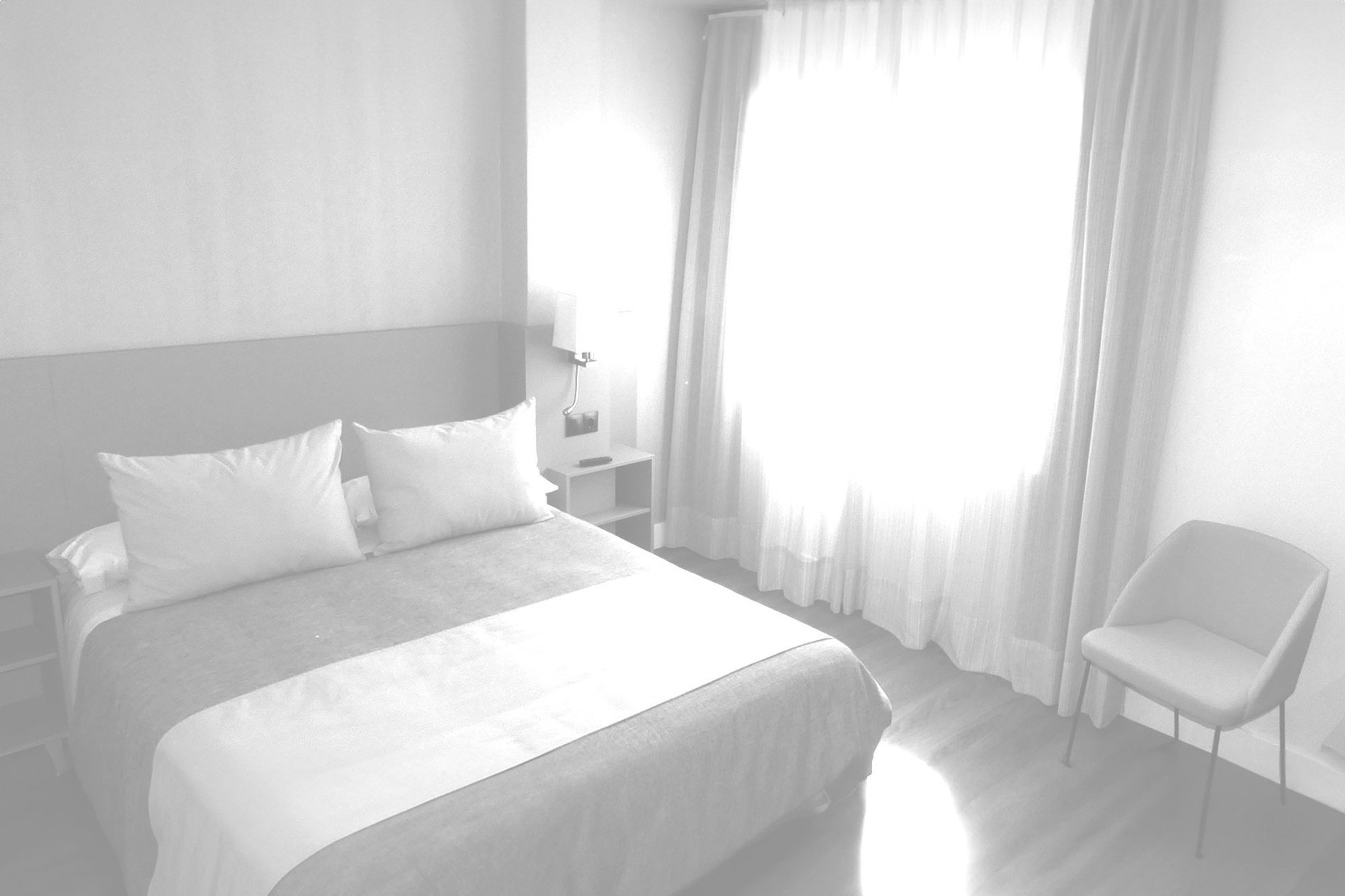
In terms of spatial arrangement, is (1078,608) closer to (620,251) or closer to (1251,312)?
(1251,312)

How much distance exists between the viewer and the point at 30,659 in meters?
2.96

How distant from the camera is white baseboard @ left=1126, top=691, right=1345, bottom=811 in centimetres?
314

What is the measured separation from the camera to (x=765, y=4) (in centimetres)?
440

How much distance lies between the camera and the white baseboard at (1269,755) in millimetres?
3145

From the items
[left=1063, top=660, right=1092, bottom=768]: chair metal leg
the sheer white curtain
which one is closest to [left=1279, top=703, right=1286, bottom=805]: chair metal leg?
[left=1063, top=660, right=1092, bottom=768]: chair metal leg

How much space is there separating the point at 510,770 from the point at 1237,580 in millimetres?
2430

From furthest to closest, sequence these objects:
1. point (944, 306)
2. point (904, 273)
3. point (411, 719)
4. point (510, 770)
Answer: point (904, 273), point (944, 306), point (411, 719), point (510, 770)

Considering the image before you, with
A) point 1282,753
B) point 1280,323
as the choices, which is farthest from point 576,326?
point 1282,753

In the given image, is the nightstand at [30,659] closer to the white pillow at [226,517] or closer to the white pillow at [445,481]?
the white pillow at [226,517]

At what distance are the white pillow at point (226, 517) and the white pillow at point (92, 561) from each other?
5.2 inches

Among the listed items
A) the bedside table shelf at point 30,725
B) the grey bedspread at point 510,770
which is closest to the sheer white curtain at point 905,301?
the grey bedspread at point 510,770

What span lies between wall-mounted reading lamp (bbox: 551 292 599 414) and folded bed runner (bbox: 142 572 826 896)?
1297mm

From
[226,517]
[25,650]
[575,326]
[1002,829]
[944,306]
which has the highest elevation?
[944,306]

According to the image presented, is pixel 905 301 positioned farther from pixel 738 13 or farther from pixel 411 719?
pixel 411 719
